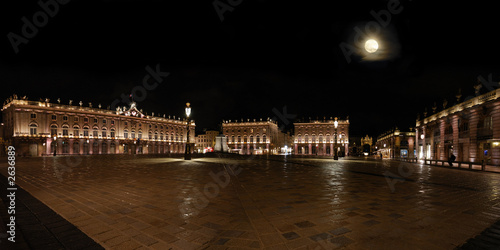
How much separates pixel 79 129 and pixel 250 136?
53.9 meters

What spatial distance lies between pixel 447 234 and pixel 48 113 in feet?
262

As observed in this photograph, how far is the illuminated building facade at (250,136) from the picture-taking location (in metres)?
94.3

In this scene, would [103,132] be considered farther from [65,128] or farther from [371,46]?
[371,46]

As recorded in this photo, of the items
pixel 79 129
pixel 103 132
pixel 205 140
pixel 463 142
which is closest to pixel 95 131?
pixel 103 132

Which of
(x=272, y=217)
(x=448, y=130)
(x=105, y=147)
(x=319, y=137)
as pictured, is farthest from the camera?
(x=319, y=137)

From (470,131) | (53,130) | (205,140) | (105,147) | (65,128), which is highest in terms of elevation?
(65,128)

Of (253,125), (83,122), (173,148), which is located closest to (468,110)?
(253,125)

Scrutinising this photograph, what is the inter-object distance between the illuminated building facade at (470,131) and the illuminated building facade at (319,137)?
158ft

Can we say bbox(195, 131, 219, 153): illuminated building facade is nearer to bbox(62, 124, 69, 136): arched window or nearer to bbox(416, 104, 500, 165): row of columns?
bbox(62, 124, 69, 136): arched window

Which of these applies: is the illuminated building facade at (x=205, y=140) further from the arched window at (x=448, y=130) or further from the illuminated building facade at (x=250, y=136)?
the arched window at (x=448, y=130)

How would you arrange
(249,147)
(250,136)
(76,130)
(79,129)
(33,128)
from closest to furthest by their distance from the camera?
1. (33,128)
2. (76,130)
3. (79,129)
4. (249,147)
5. (250,136)

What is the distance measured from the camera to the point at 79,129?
68750 millimetres

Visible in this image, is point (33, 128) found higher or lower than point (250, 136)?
higher

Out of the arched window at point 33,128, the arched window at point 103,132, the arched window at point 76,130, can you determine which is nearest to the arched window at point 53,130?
the arched window at point 33,128
